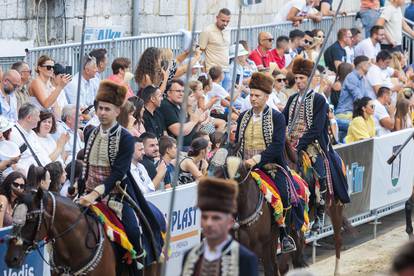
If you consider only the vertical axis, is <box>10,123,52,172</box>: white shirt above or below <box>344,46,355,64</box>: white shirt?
above

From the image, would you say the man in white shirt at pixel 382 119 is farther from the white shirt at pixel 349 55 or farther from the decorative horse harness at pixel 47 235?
the decorative horse harness at pixel 47 235

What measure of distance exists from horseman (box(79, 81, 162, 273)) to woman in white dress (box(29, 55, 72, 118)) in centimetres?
304

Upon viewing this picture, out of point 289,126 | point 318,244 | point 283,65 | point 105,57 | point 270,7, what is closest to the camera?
point 289,126

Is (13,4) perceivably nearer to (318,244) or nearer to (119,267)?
(318,244)

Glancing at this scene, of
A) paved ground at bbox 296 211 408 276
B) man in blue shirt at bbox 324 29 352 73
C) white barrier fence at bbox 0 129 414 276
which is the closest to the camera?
paved ground at bbox 296 211 408 276

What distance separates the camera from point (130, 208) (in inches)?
476

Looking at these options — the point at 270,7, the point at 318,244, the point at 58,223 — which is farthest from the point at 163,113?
the point at 270,7

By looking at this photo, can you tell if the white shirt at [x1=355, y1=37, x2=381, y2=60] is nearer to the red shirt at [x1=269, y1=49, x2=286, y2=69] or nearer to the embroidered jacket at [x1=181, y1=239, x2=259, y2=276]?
the red shirt at [x1=269, y1=49, x2=286, y2=69]

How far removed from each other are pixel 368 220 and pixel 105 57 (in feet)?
15.6

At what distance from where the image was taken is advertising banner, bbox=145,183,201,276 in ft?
45.7

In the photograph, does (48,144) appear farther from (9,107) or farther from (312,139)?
(312,139)

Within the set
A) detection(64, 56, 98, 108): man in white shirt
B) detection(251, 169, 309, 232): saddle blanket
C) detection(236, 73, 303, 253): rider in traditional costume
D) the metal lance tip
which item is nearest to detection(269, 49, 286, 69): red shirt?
detection(64, 56, 98, 108): man in white shirt

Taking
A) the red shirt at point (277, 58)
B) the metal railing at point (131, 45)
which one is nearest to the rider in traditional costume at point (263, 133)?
the metal railing at point (131, 45)

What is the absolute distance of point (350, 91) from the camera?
69.3 feet
